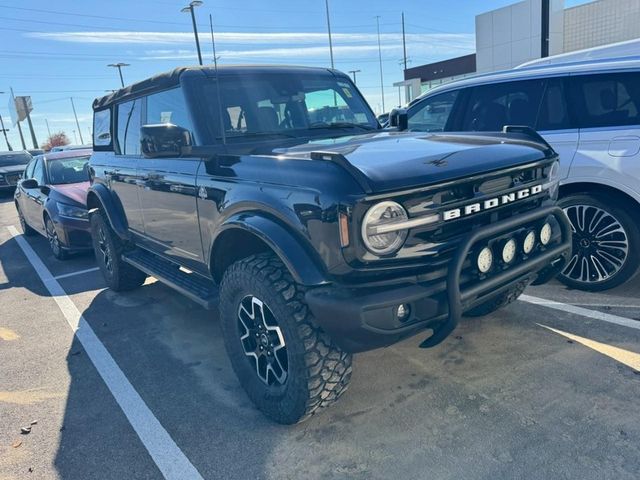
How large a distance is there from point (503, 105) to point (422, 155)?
2.80m

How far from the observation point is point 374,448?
2586 millimetres

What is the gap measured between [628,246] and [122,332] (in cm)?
446

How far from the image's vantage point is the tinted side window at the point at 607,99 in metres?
4.00

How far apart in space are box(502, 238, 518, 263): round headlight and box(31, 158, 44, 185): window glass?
7.67m

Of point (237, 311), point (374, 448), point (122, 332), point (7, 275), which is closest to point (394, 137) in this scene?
point (237, 311)

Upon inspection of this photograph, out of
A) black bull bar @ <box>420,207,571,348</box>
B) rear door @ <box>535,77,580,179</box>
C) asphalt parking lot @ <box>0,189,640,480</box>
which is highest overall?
rear door @ <box>535,77,580,179</box>

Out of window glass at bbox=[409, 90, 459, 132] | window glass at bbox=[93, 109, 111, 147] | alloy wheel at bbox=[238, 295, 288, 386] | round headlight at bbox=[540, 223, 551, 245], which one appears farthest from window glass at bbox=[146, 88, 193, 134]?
window glass at bbox=[409, 90, 459, 132]

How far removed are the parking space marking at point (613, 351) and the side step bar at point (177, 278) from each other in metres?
2.59

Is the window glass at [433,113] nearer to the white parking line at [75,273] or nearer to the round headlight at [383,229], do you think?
the round headlight at [383,229]

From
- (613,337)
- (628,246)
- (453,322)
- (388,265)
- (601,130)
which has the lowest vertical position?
(613,337)

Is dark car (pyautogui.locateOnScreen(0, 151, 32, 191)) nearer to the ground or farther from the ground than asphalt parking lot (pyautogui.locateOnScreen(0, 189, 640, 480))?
farther from the ground

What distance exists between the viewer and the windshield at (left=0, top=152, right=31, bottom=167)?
17531mm

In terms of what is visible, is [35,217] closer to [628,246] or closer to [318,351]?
[318,351]

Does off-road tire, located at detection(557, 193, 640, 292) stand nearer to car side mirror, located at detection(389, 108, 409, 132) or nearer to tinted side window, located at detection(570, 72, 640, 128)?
tinted side window, located at detection(570, 72, 640, 128)
